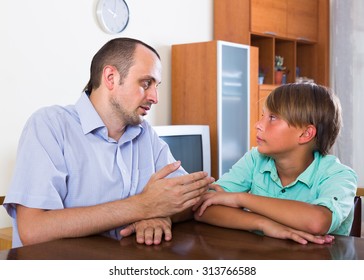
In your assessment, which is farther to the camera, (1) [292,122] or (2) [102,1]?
(2) [102,1]

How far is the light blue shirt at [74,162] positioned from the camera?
4.88ft

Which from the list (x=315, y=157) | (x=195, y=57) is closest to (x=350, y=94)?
(x=195, y=57)

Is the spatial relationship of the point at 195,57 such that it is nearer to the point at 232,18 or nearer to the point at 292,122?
the point at 232,18

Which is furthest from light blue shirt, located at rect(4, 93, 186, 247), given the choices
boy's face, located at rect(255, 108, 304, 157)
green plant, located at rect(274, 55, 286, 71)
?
green plant, located at rect(274, 55, 286, 71)

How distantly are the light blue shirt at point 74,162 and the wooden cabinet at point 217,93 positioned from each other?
8.47 feet

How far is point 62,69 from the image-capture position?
3645 mm

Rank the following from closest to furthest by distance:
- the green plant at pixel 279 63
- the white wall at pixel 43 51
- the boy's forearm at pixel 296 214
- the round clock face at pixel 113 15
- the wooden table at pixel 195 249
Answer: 1. the wooden table at pixel 195 249
2. the boy's forearm at pixel 296 214
3. the white wall at pixel 43 51
4. the round clock face at pixel 113 15
5. the green plant at pixel 279 63

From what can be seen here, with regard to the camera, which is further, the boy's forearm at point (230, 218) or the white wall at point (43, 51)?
the white wall at point (43, 51)

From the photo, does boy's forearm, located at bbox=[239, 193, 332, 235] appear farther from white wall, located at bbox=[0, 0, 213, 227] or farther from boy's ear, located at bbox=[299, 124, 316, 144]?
white wall, located at bbox=[0, 0, 213, 227]

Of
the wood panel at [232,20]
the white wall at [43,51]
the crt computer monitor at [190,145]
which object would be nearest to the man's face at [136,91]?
the white wall at [43,51]

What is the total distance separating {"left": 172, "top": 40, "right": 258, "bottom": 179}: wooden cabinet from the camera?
437 cm

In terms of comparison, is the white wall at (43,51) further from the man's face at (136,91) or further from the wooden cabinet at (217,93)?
the man's face at (136,91)

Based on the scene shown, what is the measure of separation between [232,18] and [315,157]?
329 centimetres

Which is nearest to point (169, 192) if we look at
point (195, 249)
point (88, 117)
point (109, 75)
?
point (195, 249)
